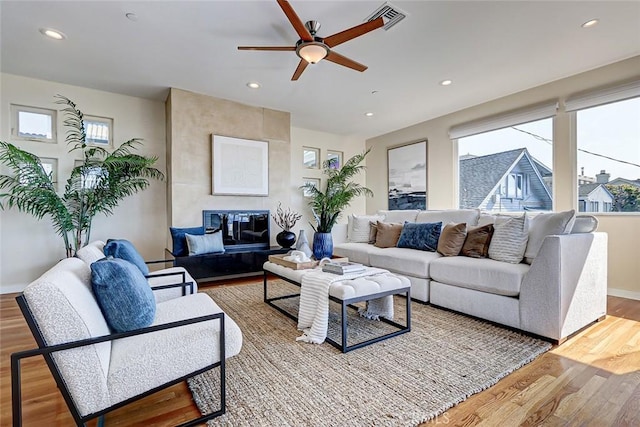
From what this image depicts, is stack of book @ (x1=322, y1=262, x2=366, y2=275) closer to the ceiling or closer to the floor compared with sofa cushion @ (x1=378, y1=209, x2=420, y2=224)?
closer to the floor

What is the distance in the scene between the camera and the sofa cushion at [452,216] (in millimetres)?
3523

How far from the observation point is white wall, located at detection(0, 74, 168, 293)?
3709 mm

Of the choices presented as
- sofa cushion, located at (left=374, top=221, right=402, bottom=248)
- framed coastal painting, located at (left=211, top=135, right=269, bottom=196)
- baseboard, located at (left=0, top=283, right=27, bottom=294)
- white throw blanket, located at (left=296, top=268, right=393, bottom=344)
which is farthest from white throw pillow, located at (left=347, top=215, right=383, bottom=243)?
baseboard, located at (left=0, top=283, right=27, bottom=294)

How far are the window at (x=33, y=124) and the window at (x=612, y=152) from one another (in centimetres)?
683

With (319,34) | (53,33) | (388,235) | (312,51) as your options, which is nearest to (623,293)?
(388,235)

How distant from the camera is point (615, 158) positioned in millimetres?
3482

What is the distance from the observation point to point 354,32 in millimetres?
2328

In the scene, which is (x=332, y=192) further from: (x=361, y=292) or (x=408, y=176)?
(x=361, y=292)

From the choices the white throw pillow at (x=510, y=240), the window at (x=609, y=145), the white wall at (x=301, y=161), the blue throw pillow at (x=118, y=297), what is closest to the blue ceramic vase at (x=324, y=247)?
the white throw pillow at (x=510, y=240)

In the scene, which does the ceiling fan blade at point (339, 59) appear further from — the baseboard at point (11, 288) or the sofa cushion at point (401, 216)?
the baseboard at point (11, 288)

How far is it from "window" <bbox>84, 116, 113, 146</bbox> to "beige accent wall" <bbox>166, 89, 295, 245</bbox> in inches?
31.9

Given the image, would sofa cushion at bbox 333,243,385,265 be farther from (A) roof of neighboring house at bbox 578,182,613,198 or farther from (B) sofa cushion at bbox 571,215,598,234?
(A) roof of neighboring house at bbox 578,182,613,198

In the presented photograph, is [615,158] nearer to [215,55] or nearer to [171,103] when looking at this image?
[215,55]

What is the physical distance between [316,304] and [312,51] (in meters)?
2.11
